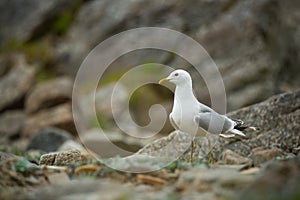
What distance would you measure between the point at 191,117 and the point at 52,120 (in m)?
15.9

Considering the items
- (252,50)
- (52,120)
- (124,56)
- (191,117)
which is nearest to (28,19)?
(124,56)

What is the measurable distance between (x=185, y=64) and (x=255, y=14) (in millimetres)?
4434

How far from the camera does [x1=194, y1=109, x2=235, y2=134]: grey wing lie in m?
11.1

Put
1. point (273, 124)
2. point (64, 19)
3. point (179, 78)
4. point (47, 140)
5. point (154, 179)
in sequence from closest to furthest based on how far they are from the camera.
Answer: point (154, 179), point (179, 78), point (273, 124), point (47, 140), point (64, 19)

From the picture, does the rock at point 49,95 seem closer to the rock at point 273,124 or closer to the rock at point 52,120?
the rock at point 52,120

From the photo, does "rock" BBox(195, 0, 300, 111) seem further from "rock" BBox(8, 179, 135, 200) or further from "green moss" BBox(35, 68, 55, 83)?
"rock" BBox(8, 179, 135, 200)

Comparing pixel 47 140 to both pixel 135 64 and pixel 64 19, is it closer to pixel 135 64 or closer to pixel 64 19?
pixel 135 64

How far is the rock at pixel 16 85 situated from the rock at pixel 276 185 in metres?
24.4

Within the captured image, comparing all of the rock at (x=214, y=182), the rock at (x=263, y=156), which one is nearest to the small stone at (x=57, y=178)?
the rock at (x=214, y=182)

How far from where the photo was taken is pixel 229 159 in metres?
9.41

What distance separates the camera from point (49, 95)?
27609 mm

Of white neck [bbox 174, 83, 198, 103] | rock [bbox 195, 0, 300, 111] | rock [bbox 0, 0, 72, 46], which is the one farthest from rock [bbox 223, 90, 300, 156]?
rock [bbox 0, 0, 72, 46]

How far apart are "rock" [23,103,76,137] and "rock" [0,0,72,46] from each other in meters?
7.37

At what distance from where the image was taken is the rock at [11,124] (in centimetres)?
2812
